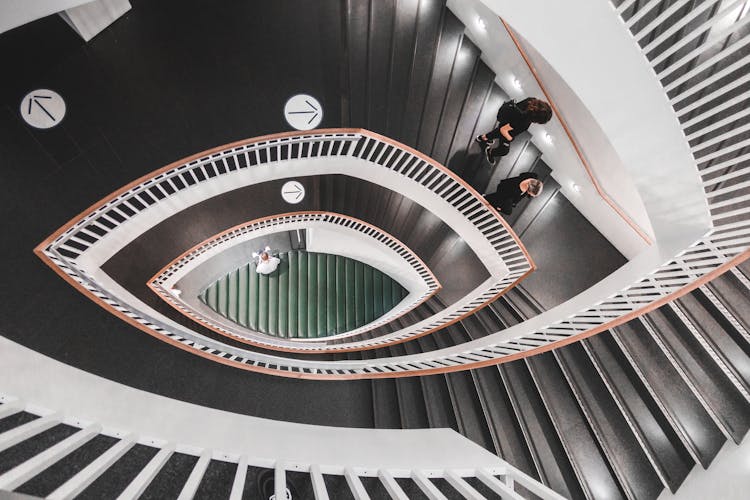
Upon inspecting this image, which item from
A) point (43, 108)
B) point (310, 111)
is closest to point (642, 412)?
point (310, 111)

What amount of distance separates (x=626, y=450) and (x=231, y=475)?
2780 mm

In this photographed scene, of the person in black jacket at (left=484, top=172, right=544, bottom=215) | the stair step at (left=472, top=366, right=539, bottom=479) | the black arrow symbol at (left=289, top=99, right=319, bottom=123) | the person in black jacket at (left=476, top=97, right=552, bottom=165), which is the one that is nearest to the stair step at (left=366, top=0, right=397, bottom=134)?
the black arrow symbol at (left=289, top=99, right=319, bottom=123)

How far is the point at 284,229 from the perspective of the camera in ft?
23.4

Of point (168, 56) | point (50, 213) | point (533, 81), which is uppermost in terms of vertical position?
point (168, 56)

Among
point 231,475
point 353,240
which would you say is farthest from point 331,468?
point 353,240

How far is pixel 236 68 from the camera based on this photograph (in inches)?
191

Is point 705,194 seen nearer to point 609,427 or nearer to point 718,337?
point 718,337

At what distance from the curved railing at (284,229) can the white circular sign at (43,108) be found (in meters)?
2.49

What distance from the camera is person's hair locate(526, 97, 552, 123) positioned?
4.51 m

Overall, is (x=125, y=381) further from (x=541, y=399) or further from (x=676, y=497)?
(x=676, y=497)

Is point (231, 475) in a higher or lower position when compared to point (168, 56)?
lower

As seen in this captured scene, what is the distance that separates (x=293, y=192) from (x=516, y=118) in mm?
3712

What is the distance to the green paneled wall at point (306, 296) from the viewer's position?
8.01 meters

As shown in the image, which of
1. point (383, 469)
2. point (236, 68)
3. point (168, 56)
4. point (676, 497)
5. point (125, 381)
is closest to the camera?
point (383, 469)
